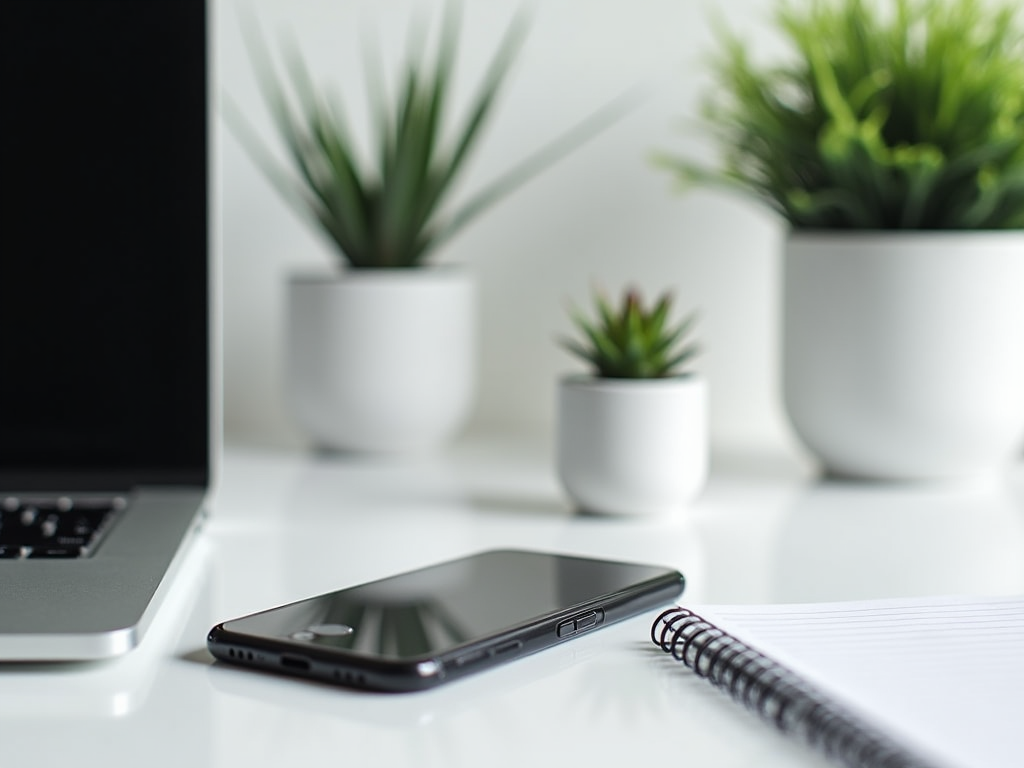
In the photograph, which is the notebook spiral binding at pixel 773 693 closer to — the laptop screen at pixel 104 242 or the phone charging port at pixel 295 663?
the phone charging port at pixel 295 663

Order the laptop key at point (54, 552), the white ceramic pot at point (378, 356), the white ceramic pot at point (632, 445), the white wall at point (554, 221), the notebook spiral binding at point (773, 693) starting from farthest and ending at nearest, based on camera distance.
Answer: the white wall at point (554, 221) < the white ceramic pot at point (378, 356) < the white ceramic pot at point (632, 445) < the laptop key at point (54, 552) < the notebook spiral binding at point (773, 693)

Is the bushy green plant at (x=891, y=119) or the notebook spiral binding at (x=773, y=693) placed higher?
the bushy green plant at (x=891, y=119)

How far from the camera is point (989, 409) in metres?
0.85

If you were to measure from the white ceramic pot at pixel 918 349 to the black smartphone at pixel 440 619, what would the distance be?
33 centimetres

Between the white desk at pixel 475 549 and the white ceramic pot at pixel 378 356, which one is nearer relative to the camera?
the white desk at pixel 475 549

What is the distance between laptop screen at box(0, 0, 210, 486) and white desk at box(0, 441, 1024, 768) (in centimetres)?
8

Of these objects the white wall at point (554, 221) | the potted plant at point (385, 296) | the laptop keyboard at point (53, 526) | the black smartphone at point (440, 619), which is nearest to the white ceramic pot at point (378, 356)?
the potted plant at point (385, 296)

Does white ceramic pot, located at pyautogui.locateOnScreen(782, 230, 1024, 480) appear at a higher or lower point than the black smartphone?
higher

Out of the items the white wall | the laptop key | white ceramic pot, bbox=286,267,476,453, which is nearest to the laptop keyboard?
the laptop key

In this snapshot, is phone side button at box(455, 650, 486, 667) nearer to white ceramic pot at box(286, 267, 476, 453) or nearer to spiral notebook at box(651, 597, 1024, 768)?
spiral notebook at box(651, 597, 1024, 768)

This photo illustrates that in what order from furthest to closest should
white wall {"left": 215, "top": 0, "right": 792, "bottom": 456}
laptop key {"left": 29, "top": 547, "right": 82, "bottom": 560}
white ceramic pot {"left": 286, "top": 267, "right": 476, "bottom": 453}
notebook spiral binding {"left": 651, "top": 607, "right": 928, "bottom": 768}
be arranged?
white wall {"left": 215, "top": 0, "right": 792, "bottom": 456} → white ceramic pot {"left": 286, "top": 267, "right": 476, "bottom": 453} → laptop key {"left": 29, "top": 547, "right": 82, "bottom": 560} → notebook spiral binding {"left": 651, "top": 607, "right": 928, "bottom": 768}

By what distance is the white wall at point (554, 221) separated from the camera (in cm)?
108

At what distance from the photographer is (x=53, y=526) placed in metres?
0.64

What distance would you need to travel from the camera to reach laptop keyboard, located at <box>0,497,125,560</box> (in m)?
0.58
